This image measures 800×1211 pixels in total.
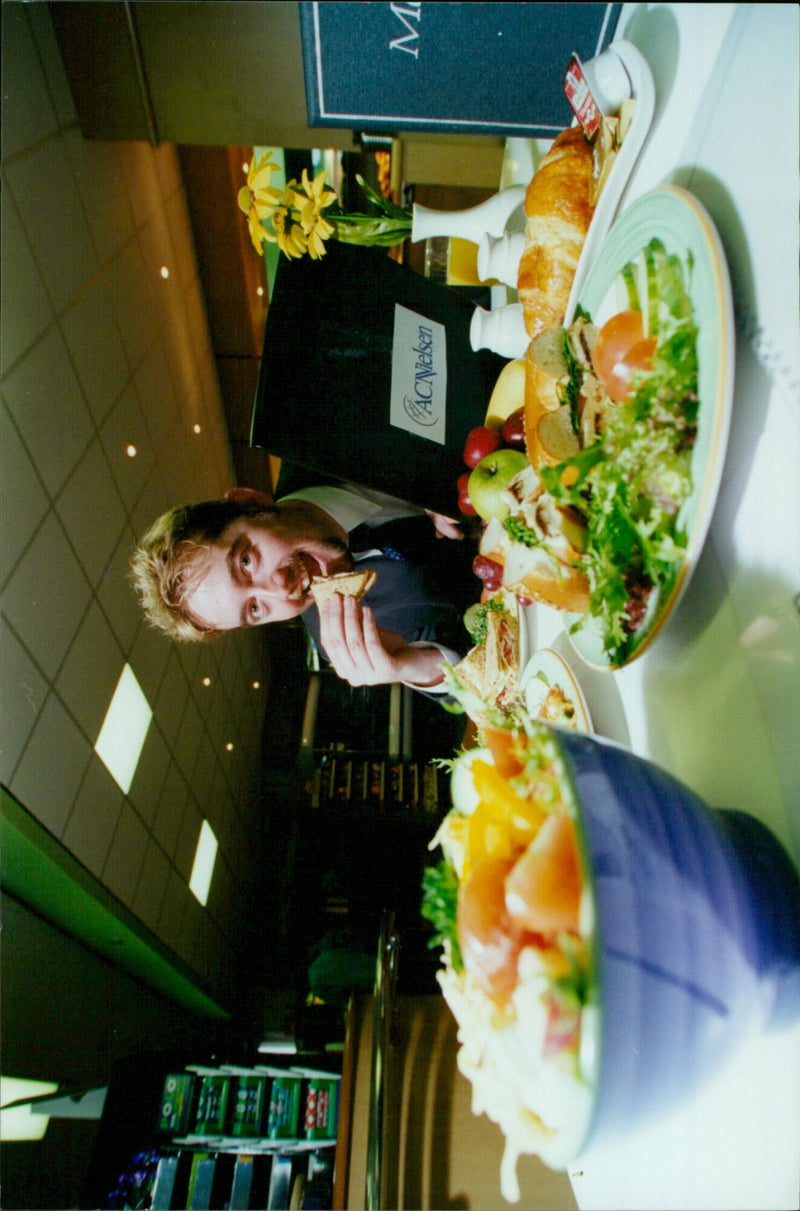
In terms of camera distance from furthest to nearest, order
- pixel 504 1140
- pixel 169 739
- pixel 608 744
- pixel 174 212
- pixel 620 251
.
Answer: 1. pixel 169 739
2. pixel 174 212
3. pixel 504 1140
4. pixel 620 251
5. pixel 608 744

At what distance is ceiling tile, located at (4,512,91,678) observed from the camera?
1382mm

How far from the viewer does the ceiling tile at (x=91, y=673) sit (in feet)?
5.28

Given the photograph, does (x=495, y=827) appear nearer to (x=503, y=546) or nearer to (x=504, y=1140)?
(x=503, y=546)

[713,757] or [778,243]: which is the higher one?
[778,243]

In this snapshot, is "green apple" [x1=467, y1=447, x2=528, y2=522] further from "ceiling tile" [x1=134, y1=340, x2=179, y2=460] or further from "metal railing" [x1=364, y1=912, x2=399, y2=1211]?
"ceiling tile" [x1=134, y1=340, x2=179, y2=460]

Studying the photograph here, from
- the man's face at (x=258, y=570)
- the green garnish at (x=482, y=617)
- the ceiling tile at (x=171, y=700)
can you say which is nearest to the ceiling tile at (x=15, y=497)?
the man's face at (x=258, y=570)

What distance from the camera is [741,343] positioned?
56cm

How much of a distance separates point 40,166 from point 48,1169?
3.13 m

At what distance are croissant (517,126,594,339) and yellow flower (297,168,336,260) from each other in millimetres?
462

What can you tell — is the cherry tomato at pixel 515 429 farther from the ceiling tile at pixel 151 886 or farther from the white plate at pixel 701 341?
the ceiling tile at pixel 151 886

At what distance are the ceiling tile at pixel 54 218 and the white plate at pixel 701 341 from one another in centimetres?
137

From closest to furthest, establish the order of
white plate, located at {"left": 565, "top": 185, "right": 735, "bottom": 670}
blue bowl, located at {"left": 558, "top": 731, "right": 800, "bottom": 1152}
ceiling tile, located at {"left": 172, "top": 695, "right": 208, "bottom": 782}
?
blue bowl, located at {"left": 558, "top": 731, "right": 800, "bottom": 1152} < white plate, located at {"left": 565, "top": 185, "right": 735, "bottom": 670} < ceiling tile, located at {"left": 172, "top": 695, "right": 208, "bottom": 782}

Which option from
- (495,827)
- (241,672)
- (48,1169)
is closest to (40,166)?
(495,827)

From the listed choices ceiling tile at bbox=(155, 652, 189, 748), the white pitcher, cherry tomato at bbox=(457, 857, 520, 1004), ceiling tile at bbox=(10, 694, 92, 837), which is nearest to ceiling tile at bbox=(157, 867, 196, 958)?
ceiling tile at bbox=(155, 652, 189, 748)
